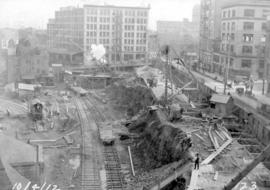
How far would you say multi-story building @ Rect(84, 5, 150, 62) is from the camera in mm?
51281

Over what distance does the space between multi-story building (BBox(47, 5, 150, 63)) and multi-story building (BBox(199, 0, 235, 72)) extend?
31.3 ft

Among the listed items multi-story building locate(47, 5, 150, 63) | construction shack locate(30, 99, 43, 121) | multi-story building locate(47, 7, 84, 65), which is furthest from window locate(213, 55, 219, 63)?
construction shack locate(30, 99, 43, 121)

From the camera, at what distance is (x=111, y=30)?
171ft

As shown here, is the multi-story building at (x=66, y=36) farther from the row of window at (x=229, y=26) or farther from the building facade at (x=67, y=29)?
the row of window at (x=229, y=26)

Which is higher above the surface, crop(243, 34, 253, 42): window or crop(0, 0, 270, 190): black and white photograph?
crop(243, 34, 253, 42): window

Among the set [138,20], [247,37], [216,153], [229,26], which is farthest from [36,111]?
[138,20]

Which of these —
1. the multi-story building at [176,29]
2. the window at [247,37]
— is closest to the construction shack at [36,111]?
the window at [247,37]

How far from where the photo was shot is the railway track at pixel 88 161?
15221 mm

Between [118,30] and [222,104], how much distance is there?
104 feet

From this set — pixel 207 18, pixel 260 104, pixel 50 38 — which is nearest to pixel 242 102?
pixel 260 104

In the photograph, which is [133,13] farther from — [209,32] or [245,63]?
[245,63]

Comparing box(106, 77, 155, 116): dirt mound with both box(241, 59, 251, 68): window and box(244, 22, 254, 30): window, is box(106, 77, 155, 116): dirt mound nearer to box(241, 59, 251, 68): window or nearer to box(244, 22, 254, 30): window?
box(241, 59, 251, 68): window

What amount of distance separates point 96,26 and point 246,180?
42293 mm

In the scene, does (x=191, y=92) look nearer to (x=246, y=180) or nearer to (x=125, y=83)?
(x=125, y=83)
